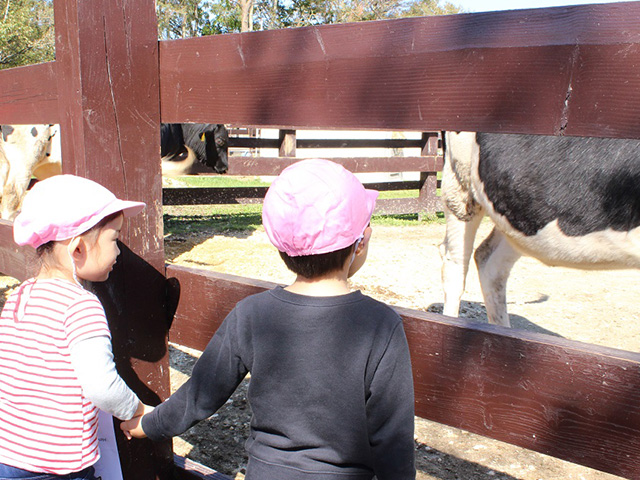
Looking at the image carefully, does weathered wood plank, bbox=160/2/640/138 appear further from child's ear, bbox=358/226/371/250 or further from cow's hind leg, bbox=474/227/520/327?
cow's hind leg, bbox=474/227/520/327

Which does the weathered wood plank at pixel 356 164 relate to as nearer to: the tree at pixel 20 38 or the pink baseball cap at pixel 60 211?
the pink baseball cap at pixel 60 211

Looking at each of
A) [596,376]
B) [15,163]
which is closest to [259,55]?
[596,376]

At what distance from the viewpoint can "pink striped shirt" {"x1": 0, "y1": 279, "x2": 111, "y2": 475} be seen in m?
1.41

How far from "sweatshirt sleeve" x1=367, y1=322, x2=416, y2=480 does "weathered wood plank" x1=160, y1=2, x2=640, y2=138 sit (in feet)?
1.67

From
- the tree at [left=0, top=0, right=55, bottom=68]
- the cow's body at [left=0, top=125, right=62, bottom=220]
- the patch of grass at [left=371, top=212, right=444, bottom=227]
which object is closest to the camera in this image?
the cow's body at [left=0, top=125, right=62, bottom=220]

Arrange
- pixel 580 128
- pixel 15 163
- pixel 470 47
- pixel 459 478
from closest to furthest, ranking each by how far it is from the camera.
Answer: pixel 580 128 → pixel 470 47 → pixel 459 478 → pixel 15 163

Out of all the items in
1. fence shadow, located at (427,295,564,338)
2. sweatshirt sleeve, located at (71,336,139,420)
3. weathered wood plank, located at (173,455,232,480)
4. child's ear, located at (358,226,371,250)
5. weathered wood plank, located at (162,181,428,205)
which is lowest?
fence shadow, located at (427,295,564,338)

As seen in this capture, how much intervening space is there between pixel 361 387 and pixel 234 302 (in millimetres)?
610

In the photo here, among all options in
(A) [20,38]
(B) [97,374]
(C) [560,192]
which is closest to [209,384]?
(B) [97,374]

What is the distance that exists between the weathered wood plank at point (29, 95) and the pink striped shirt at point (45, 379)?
752 mm

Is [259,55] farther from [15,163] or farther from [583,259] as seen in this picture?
[15,163]

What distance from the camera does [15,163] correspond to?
285 inches

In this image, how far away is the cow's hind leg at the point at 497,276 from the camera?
4.16 m

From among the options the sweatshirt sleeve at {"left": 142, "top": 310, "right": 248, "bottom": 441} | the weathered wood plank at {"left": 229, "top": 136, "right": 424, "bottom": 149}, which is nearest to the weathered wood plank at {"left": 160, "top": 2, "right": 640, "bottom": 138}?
the sweatshirt sleeve at {"left": 142, "top": 310, "right": 248, "bottom": 441}
